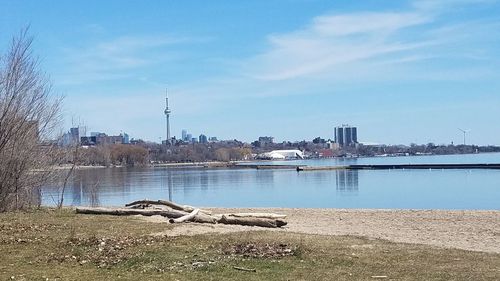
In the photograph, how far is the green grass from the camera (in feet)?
32.3

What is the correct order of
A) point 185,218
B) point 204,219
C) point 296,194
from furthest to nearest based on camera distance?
point 296,194
point 204,219
point 185,218

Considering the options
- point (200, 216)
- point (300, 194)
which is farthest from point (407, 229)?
point (300, 194)

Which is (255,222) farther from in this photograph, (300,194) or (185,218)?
(300,194)

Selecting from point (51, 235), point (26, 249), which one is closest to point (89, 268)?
point (26, 249)

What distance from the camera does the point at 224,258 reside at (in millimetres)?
11352

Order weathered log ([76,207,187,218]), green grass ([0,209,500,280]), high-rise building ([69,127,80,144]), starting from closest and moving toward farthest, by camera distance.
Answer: green grass ([0,209,500,280])
weathered log ([76,207,187,218])
high-rise building ([69,127,80,144])

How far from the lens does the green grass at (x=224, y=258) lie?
9.84 m

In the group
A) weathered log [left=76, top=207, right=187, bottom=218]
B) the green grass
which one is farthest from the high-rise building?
the green grass

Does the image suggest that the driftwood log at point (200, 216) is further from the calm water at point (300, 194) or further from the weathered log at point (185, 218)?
the calm water at point (300, 194)

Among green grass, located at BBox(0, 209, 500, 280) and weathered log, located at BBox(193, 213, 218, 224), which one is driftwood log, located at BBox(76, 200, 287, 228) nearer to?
weathered log, located at BBox(193, 213, 218, 224)

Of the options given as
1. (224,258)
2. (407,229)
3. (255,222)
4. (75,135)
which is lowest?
(407,229)

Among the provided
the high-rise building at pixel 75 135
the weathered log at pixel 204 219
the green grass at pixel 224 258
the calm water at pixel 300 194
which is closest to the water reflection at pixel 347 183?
the calm water at pixel 300 194

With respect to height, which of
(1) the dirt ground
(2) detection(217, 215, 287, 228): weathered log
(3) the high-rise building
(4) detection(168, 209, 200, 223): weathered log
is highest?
(3) the high-rise building

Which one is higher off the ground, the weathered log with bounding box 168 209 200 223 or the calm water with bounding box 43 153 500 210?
the weathered log with bounding box 168 209 200 223
